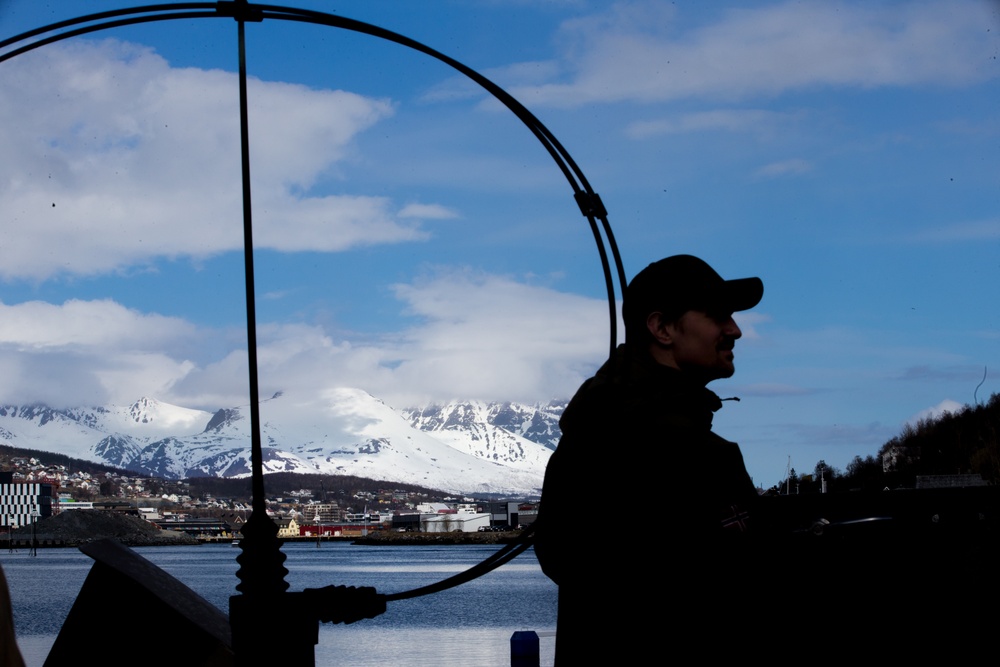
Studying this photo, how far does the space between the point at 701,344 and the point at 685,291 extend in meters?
0.13

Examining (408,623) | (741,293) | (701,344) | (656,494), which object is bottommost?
(408,623)

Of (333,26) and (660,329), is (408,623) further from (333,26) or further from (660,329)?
(660,329)

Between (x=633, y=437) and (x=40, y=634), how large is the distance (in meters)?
42.7

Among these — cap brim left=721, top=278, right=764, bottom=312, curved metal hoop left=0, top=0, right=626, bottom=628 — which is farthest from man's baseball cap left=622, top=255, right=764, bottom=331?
curved metal hoop left=0, top=0, right=626, bottom=628

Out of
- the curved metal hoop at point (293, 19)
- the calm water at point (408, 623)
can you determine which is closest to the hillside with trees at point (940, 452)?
the calm water at point (408, 623)

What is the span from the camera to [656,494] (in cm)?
281

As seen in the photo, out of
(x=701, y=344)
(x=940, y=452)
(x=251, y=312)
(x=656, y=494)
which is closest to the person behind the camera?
(x=656, y=494)

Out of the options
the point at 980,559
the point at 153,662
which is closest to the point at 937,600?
the point at 980,559

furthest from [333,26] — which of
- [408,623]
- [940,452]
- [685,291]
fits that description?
[940,452]

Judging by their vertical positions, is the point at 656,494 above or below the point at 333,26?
below

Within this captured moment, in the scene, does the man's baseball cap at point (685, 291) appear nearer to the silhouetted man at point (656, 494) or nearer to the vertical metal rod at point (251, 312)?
the silhouetted man at point (656, 494)

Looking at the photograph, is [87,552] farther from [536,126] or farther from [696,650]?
[696,650]

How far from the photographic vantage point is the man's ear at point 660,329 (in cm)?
318

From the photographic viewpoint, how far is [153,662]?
5527 millimetres
